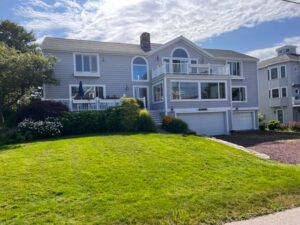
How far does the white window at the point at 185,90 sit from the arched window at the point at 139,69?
152 inches

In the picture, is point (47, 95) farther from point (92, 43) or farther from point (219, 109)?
point (219, 109)

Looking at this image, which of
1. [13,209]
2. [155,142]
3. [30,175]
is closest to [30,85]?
[155,142]

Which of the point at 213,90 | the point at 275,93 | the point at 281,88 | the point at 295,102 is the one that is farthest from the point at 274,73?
the point at 213,90

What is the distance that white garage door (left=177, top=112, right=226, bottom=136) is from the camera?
2467 centimetres

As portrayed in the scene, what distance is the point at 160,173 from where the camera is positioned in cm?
832

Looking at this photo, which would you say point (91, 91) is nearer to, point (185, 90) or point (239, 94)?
point (185, 90)

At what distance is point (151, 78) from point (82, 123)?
10430 mm

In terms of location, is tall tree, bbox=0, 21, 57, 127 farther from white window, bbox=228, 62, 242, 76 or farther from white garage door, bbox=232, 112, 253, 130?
white window, bbox=228, 62, 242, 76

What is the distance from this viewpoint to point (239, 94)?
30.6m

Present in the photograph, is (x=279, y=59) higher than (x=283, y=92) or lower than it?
higher

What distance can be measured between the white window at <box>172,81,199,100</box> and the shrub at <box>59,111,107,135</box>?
25.1ft

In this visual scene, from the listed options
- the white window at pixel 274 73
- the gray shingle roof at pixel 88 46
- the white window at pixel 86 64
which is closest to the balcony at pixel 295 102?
the white window at pixel 274 73

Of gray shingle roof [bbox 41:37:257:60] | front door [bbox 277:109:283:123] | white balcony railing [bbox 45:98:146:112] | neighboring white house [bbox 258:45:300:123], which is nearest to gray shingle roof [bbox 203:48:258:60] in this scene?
gray shingle roof [bbox 41:37:257:60]

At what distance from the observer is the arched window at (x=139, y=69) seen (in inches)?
1048
